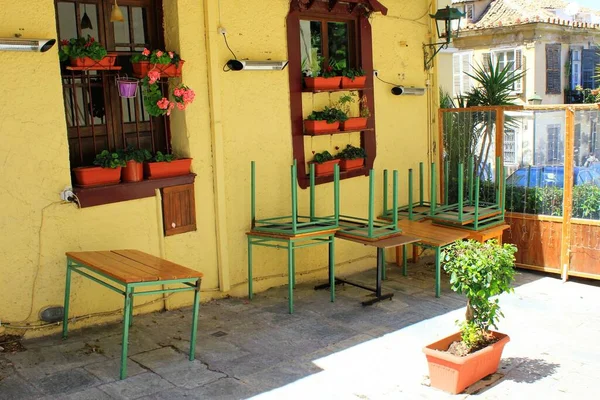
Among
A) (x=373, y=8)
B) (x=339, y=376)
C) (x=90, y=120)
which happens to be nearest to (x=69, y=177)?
(x=90, y=120)

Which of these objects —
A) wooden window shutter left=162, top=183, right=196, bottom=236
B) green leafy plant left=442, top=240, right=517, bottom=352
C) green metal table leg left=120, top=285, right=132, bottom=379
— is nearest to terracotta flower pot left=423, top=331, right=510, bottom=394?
green leafy plant left=442, top=240, right=517, bottom=352

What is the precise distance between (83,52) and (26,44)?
0.50m

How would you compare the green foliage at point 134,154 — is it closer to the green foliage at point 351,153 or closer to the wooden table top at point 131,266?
the wooden table top at point 131,266

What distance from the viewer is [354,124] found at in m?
7.98

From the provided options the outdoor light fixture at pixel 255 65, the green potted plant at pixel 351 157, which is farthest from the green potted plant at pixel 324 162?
the outdoor light fixture at pixel 255 65

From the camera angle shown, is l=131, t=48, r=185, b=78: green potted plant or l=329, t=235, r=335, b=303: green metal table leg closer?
l=131, t=48, r=185, b=78: green potted plant

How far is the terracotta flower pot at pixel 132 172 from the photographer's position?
6.14 metres

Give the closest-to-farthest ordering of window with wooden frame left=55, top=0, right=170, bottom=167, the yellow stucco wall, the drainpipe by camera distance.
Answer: the yellow stucco wall → window with wooden frame left=55, top=0, right=170, bottom=167 → the drainpipe

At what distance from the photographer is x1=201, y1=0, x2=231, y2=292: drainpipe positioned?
6648 mm

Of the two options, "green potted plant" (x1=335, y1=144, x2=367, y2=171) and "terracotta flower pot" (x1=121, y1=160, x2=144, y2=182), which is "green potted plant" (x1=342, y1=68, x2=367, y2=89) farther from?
"terracotta flower pot" (x1=121, y1=160, x2=144, y2=182)

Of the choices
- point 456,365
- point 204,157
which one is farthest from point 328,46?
point 456,365

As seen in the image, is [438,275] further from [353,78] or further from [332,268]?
[353,78]

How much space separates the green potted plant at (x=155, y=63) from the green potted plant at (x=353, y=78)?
7.36ft

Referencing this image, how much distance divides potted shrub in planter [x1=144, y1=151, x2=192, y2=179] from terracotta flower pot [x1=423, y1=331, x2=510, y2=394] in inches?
116
